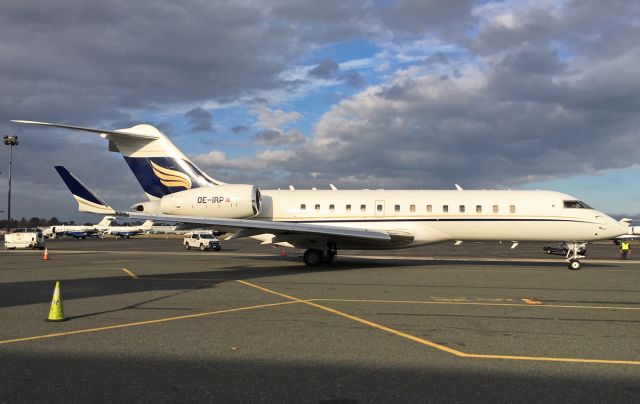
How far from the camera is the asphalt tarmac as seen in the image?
17.7 feet

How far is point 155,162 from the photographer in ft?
77.4

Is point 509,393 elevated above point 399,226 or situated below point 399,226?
below

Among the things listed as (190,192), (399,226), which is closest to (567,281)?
(399,226)

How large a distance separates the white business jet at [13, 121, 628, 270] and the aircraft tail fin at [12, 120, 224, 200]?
0.05m

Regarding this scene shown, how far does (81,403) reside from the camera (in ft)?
16.3

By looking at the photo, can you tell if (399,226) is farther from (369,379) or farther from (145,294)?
(369,379)

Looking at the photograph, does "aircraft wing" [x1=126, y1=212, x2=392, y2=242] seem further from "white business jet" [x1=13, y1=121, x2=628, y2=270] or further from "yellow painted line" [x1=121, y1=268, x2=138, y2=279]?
"yellow painted line" [x1=121, y1=268, x2=138, y2=279]

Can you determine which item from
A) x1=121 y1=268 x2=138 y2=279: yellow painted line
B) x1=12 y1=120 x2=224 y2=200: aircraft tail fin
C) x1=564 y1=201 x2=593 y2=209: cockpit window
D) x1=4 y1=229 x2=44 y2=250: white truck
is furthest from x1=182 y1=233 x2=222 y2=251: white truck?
x1=564 y1=201 x2=593 y2=209: cockpit window

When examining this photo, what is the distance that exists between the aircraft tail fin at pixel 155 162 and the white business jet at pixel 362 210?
5cm

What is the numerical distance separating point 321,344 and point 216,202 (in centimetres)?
1541

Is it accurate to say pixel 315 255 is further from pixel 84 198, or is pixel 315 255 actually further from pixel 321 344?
pixel 321 344

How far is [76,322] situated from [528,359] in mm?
7517

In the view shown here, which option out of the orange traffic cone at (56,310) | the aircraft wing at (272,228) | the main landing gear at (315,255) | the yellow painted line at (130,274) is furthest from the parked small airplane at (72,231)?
the orange traffic cone at (56,310)

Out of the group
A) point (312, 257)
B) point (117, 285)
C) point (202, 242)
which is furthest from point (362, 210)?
point (202, 242)
